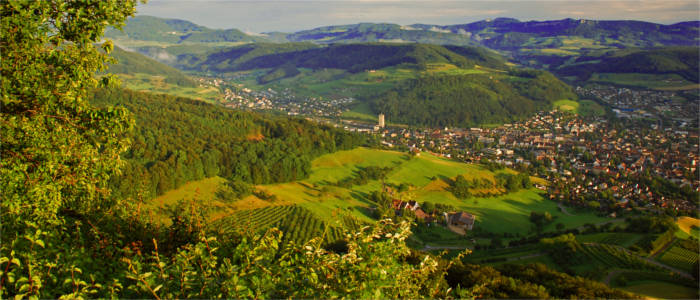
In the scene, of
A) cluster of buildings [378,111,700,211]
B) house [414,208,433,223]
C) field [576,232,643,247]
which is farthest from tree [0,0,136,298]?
cluster of buildings [378,111,700,211]

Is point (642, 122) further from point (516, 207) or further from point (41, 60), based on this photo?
point (41, 60)

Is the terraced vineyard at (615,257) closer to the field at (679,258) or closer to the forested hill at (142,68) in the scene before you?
the field at (679,258)

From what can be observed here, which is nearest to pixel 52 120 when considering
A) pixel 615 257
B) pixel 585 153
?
pixel 615 257

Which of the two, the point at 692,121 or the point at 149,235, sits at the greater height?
the point at 149,235

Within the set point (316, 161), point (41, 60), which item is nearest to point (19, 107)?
point (41, 60)

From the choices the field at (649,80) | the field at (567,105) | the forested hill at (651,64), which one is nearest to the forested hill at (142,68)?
the field at (567,105)

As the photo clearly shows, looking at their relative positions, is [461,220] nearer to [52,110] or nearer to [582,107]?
[52,110]
